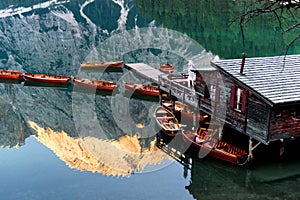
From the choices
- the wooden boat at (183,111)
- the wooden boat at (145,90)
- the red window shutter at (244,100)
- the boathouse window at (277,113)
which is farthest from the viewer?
the wooden boat at (145,90)

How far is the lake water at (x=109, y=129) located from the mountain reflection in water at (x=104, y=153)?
0.08 metres

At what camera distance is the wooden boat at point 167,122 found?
1210 inches

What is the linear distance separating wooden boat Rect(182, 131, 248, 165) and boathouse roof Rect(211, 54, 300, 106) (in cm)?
497

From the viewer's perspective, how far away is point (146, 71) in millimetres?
52312

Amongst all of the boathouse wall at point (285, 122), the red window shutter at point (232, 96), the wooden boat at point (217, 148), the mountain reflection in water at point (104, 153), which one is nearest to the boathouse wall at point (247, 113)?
the red window shutter at point (232, 96)

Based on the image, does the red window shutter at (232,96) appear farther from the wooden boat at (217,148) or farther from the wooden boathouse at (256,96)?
the wooden boat at (217,148)

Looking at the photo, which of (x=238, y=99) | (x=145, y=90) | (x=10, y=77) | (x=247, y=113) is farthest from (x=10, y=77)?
(x=247, y=113)

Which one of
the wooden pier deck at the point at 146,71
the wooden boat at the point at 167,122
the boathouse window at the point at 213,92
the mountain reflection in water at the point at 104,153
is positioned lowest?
the mountain reflection in water at the point at 104,153

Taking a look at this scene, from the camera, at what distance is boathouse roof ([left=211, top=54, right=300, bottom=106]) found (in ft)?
76.3

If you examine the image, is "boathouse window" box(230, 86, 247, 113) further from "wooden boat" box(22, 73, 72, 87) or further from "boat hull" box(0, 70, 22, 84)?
"boat hull" box(0, 70, 22, 84)

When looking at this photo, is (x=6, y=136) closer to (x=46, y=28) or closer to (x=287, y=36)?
(x=287, y=36)

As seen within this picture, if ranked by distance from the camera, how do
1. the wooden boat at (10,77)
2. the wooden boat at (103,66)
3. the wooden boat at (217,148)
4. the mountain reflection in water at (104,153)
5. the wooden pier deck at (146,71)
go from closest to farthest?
the wooden boat at (217,148) → the mountain reflection in water at (104,153) → the wooden pier deck at (146,71) → the wooden boat at (10,77) → the wooden boat at (103,66)

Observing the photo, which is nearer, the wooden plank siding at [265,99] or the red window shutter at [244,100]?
the wooden plank siding at [265,99]

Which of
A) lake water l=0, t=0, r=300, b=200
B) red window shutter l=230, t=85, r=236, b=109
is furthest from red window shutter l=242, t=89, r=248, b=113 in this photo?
lake water l=0, t=0, r=300, b=200
